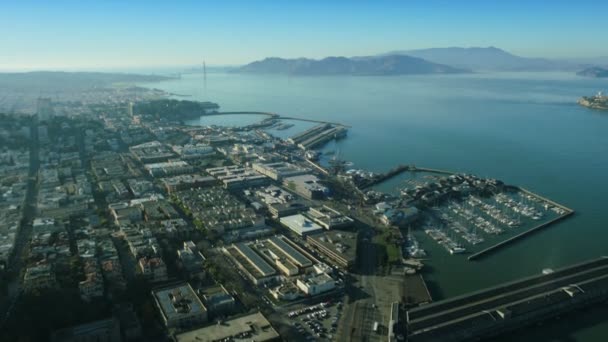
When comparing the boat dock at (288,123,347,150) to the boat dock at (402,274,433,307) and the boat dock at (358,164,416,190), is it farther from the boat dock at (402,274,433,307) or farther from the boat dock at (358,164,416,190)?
the boat dock at (402,274,433,307)

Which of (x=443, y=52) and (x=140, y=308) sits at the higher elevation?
(x=443, y=52)

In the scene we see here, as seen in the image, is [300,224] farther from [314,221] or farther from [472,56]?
[472,56]

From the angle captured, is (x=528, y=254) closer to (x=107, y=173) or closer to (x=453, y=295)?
(x=453, y=295)

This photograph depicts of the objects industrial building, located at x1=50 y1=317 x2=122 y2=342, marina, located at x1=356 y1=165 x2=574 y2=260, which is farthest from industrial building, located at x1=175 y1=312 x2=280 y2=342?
marina, located at x1=356 y1=165 x2=574 y2=260

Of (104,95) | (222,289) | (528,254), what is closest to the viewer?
(222,289)

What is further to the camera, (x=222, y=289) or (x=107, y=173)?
(x=107, y=173)

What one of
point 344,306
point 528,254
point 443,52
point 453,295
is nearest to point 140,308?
point 344,306

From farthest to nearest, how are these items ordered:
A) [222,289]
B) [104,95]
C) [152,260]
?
[104,95] < [152,260] < [222,289]
